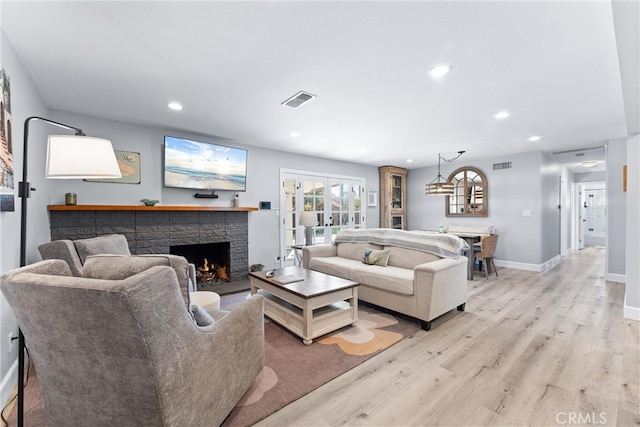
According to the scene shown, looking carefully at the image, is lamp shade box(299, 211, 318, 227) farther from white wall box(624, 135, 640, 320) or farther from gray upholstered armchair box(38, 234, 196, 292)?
white wall box(624, 135, 640, 320)

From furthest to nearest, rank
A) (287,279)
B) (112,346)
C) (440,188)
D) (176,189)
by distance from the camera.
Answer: (440,188)
(176,189)
(287,279)
(112,346)

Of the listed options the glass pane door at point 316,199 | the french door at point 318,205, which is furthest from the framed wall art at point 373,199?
the glass pane door at point 316,199

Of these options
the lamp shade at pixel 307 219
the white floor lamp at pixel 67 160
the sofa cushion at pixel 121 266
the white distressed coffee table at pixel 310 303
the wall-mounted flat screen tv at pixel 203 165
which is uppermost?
the wall-mounted flat screen tv at pixel 203 165

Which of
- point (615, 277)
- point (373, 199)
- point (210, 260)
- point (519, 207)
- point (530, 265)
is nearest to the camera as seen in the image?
point (615, 277)

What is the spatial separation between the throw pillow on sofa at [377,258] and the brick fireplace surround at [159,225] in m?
2.19

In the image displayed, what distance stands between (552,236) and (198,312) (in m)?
7.46

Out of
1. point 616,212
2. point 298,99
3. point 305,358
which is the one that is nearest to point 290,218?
point 298,99

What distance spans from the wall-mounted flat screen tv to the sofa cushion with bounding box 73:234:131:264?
143 cm

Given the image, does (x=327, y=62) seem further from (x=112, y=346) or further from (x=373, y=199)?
(x=373, y=199)

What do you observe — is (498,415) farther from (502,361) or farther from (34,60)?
(34,60)

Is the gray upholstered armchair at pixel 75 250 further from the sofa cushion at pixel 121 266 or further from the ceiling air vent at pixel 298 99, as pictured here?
the ceiling air vent at pixel 298 99

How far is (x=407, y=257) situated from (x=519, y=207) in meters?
3.75

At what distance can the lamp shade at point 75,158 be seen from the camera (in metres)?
1.50

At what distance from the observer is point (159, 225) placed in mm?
3850
